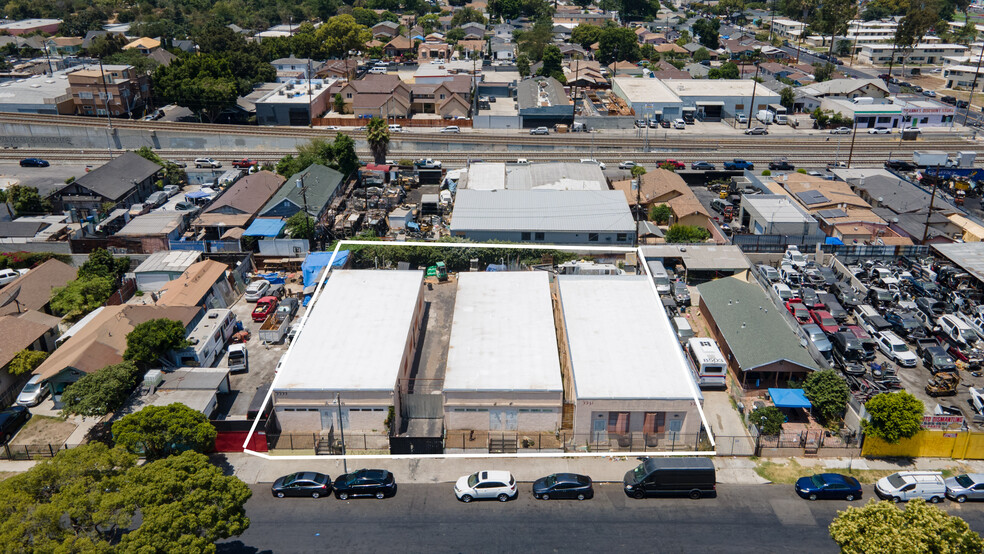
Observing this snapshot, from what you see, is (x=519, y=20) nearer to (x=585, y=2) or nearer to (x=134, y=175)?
(x=585, y=2)

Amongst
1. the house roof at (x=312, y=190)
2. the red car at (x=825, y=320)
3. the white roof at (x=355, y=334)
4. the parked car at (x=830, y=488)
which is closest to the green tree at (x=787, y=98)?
the red car at (x=825, y=320)

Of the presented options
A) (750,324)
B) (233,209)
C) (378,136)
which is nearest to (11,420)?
(233,209)

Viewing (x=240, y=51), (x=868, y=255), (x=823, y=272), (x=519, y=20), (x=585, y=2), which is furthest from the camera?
(x=585, y=2)

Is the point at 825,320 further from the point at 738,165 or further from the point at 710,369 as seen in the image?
the point at 738,165

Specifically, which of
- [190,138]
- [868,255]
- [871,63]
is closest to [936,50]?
[871,63]

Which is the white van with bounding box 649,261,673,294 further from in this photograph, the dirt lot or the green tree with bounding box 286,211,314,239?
the dirt lot

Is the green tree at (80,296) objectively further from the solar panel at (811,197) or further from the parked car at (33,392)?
the solar panel at (811,197)
